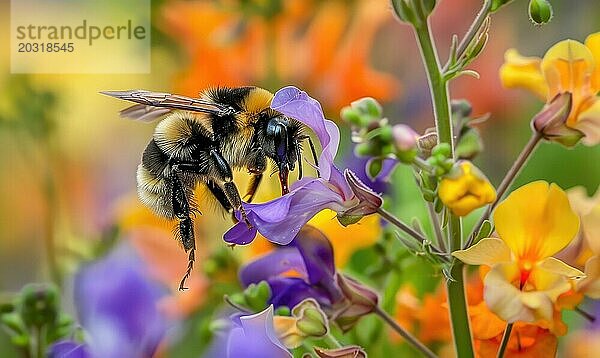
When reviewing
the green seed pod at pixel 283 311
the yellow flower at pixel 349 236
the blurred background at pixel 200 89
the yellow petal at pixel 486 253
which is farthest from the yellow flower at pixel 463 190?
the blurred background at pixel 200 89

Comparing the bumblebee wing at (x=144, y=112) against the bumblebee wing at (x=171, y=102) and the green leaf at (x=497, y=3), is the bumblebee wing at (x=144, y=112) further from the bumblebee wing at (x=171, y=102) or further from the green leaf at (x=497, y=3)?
the green leaf at (x=497, y=3)

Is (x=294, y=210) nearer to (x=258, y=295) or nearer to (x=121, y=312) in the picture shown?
(x=258, y=295)

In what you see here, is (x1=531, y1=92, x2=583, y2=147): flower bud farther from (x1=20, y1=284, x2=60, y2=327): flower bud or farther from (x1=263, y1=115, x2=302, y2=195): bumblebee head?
(x1=20, y1=284, x2=60, y2=327): flower bud

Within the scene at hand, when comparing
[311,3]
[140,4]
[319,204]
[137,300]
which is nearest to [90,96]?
[140,4]

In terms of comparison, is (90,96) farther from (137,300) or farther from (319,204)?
(319,204)

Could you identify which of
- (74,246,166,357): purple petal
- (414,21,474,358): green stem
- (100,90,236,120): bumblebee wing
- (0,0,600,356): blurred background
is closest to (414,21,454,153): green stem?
(414,21,474,358): green stem
